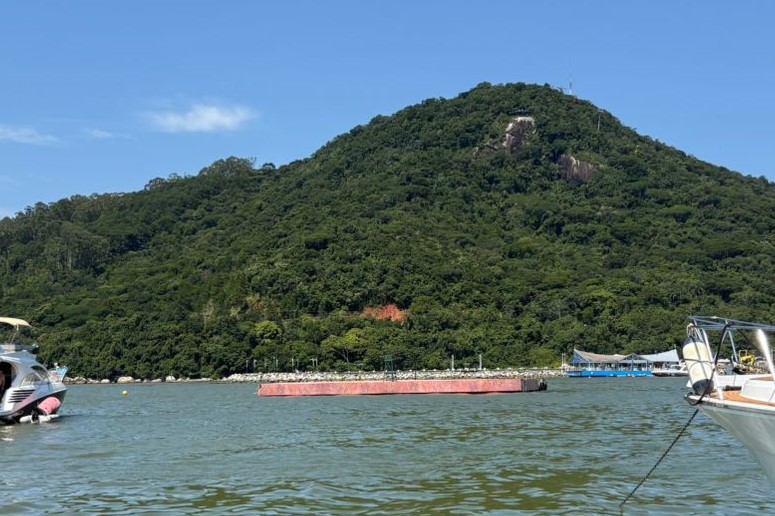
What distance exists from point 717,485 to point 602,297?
353 feet

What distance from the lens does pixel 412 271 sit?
5221 inches

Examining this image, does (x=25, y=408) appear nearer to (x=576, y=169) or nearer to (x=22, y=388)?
(x=22, y=388)

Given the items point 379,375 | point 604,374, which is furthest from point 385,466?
point 604,374

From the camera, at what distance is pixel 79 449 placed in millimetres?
27906

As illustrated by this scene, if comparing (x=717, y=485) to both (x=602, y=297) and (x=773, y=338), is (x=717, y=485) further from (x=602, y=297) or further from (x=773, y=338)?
(x=602, y=297)

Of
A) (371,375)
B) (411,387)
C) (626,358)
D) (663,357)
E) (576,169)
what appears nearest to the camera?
(411,387)

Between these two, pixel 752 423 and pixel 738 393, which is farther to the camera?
pixel 738 393

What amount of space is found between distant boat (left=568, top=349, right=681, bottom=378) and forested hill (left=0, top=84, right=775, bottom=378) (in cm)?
495

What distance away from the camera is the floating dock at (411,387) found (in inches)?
2530

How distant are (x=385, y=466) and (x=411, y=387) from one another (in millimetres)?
44884

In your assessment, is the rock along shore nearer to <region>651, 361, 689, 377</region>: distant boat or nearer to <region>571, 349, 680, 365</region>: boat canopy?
<region>571, 349, 680, 365</region>: boat canopy

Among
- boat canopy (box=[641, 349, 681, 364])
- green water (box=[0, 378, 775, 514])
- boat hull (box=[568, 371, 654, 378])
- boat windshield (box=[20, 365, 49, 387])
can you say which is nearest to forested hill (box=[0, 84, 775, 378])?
boat canopy (box=[641, 349, 681, 364])

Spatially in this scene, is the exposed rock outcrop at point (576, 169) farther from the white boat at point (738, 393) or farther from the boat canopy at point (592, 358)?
the white boat at point (738, 393)

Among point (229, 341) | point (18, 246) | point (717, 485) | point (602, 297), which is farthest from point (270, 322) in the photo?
point (717, 485)
